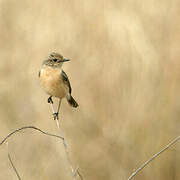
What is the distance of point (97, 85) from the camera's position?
5.27m

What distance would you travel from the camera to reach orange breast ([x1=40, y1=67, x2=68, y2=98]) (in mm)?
4754

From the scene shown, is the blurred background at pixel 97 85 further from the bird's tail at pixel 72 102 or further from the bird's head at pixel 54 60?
the bird's head at pixel 54 60

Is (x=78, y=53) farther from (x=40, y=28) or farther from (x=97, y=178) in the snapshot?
(x=97, y=178)

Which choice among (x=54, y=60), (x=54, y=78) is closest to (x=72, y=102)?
(x=54, y=78)

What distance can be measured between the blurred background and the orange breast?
1.45 feet

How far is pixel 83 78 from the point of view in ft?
17.6

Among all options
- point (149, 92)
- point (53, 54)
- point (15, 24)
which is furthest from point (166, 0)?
point (15, 24)

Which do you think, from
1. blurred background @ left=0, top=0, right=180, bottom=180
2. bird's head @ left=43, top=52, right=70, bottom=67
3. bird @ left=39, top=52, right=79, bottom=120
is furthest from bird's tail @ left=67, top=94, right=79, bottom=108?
bird's head @ left=43, top=52, right=70, bottom=67

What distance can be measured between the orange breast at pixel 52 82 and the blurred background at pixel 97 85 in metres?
0.44

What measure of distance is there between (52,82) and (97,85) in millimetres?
704

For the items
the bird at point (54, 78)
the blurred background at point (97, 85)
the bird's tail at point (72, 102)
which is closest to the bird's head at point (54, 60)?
the bird at point (54, 78)

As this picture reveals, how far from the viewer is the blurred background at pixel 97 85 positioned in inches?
186

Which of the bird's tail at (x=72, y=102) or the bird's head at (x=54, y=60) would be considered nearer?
the bird's head at (x=54, y=60)

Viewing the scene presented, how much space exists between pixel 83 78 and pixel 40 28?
830 millimetres
